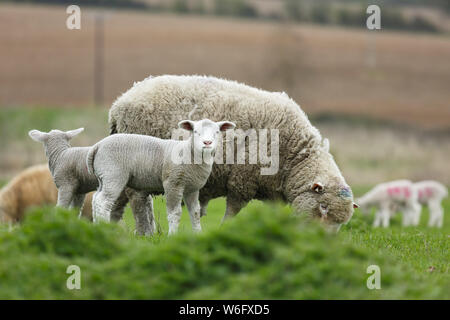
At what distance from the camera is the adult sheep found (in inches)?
387

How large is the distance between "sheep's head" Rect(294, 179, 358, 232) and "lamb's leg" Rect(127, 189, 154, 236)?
2264 millimetres

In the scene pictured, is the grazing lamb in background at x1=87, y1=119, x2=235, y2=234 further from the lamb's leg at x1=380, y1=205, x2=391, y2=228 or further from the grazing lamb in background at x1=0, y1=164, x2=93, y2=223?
the lamb's leg at x1=380, y1=205, x2=391, y2=228

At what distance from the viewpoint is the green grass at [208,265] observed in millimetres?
6297

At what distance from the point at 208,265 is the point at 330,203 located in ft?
11.1

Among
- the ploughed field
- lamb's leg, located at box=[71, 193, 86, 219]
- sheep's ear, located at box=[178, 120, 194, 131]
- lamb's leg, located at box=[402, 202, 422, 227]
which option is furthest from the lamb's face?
the ploughed field

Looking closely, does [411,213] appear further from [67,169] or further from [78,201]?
[67,169]

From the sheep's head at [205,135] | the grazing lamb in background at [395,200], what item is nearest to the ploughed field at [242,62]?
the grazing lamb in background at [395,200]

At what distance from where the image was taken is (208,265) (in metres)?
6.47

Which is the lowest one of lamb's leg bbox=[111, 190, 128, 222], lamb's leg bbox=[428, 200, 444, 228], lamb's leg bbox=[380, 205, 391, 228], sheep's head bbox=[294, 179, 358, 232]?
lamb's leg bbox=[428, 200, 444, 228]

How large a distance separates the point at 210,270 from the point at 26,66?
35025mm

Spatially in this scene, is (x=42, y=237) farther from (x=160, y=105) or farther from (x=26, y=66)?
(x=26, y=66)

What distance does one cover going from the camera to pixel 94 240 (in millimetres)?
7172

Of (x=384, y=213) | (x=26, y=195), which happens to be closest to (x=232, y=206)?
(x=26, y=195)
